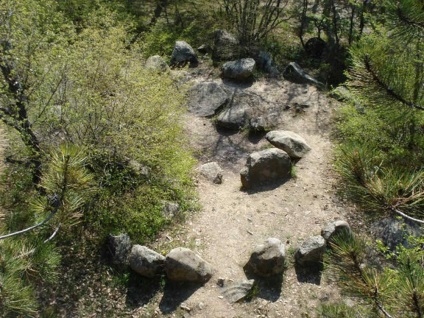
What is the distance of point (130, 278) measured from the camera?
7.50m

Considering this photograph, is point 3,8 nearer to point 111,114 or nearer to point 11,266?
point 111,114

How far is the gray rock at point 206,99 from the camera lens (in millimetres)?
12117

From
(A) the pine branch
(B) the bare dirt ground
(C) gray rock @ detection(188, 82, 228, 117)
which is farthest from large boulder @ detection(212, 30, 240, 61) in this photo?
(A) the pine branch

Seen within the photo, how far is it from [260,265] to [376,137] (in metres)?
3.45

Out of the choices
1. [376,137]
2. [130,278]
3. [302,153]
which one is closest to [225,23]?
[302,153]

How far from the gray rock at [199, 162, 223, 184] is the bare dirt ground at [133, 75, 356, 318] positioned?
154mm

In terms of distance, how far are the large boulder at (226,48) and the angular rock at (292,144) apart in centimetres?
448

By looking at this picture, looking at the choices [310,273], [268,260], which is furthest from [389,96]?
[310,273]

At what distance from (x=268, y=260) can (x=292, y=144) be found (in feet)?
11.9

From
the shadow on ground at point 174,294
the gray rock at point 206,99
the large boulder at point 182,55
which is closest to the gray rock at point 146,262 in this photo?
the shadow on ground at point 174,294

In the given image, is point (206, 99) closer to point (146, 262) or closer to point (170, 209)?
point (170, 209)

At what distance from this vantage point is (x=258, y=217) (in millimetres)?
8836

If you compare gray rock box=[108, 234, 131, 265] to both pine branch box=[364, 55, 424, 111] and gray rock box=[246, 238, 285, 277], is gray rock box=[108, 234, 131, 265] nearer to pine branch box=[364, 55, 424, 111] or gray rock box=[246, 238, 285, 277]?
gray rock box=[246, 238, 285, 277]

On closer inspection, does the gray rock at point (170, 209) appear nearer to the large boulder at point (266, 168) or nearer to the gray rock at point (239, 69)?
the large boulder at point (266, 168)
